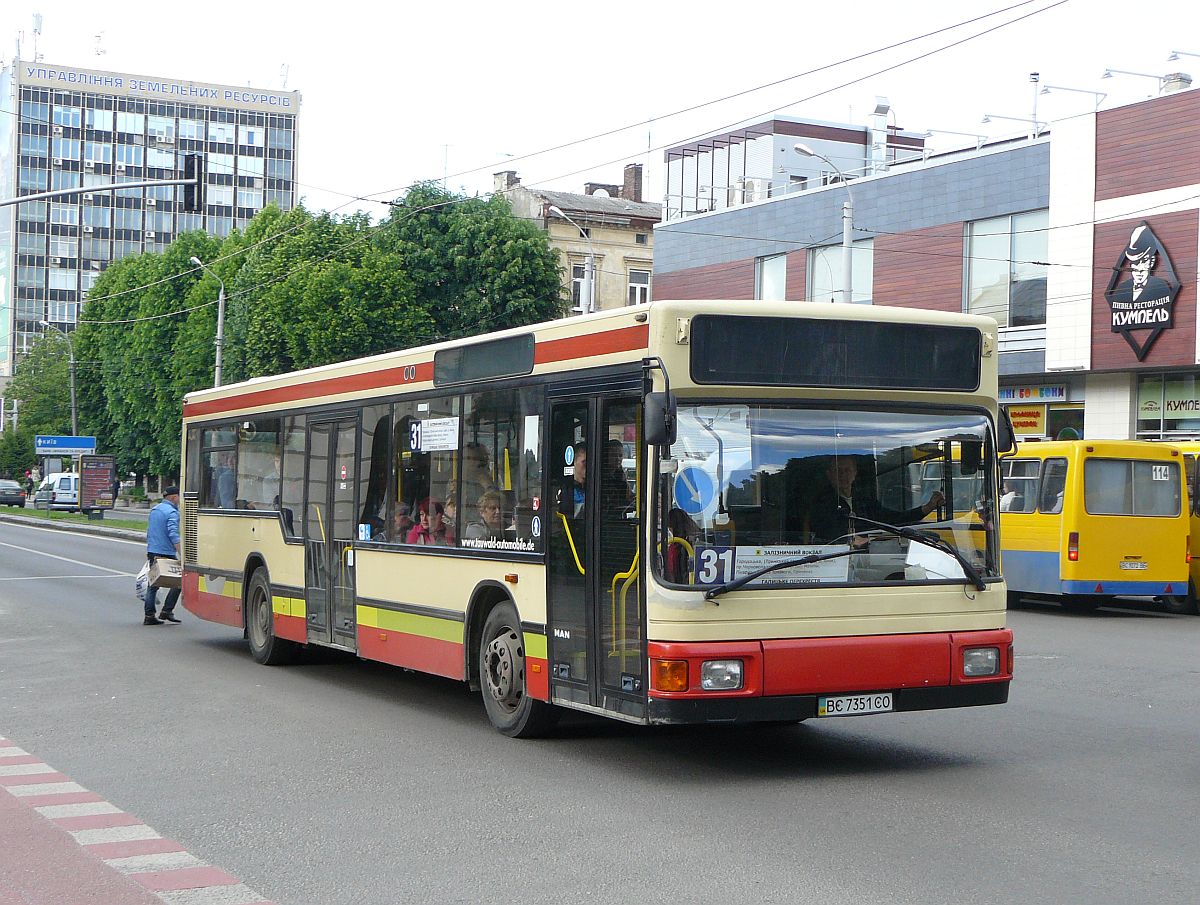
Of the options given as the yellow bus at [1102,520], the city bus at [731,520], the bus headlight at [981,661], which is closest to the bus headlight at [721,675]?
the city bus at [731,520]

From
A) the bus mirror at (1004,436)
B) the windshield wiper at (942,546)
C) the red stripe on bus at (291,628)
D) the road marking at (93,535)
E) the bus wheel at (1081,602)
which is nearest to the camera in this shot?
the windshield wiper at (942,546)

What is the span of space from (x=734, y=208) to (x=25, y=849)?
119 ft

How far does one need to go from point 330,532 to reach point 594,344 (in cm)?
469

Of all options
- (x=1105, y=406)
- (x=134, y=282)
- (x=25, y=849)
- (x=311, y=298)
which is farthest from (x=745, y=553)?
(x=134, y=282)

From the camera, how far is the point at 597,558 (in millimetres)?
8953

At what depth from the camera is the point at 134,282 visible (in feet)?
251

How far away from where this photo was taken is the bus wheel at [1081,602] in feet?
76.3

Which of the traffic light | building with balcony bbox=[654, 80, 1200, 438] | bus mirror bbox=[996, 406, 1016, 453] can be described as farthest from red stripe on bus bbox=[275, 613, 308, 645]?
building with balcony bbox=[654, 80, 1200, 438]

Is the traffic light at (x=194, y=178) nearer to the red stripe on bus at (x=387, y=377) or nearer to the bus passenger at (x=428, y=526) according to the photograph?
the red stripe on bus at (x=387, y=377)

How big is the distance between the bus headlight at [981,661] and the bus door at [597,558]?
191 centimetres

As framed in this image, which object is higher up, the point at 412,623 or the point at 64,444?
the point at 64,444

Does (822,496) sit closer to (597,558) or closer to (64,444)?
(597,558)

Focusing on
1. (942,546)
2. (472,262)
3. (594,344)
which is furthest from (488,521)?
(472,262)

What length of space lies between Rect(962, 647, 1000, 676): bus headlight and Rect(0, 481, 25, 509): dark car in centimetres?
8086
